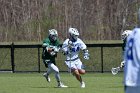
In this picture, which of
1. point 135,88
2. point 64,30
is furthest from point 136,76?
point 64,30

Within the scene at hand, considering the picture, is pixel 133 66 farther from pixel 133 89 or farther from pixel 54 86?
pixel 54 86

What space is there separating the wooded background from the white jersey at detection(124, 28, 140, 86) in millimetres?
41077

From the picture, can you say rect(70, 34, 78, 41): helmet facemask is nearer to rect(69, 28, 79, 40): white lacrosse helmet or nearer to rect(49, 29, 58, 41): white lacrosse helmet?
rect(69, 28, 79, 40): white lacrosse helmet

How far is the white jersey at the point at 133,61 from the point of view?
25.1 feet

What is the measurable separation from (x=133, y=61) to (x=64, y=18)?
4249 centimetres

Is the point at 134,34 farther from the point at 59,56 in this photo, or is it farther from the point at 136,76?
the point at 59,56

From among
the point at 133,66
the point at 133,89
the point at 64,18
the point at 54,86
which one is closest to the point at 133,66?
the point at 133,66

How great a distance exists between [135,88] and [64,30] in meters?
42.1

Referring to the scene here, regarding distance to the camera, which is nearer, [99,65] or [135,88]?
[135,88]

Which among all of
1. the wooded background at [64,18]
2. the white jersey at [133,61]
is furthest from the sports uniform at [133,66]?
the wooded background at [64,18]

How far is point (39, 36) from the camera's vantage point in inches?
1960

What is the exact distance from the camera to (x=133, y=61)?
772 cm

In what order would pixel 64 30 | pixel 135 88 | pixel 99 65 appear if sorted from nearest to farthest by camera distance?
pixel 135 88, pixel 99 65, pixel 64 30

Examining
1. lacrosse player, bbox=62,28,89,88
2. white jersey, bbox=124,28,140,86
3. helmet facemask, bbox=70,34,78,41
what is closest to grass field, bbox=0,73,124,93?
lacrosse player, bbox=62,28,89,88
